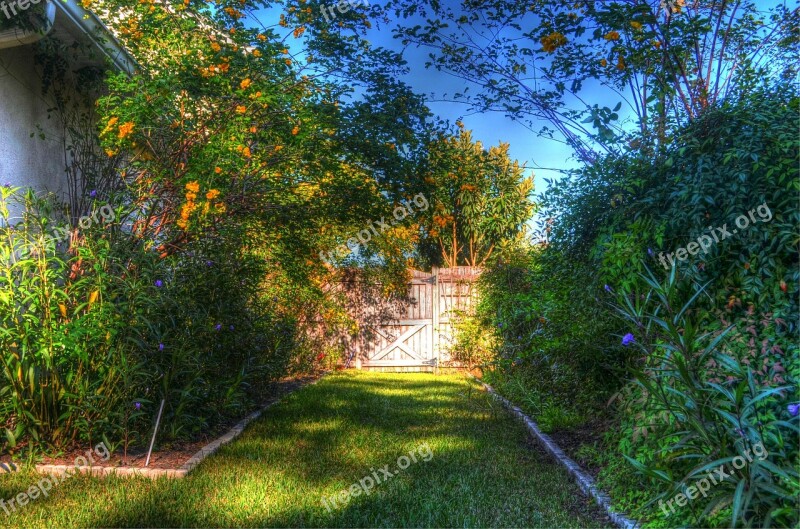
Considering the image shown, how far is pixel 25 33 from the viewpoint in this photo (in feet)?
18.5

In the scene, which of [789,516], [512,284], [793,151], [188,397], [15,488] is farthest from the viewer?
[512,284]

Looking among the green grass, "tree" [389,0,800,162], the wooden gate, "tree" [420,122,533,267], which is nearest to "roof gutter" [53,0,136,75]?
"tree" [389,0,800,162]

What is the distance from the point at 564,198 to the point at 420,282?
25.6 feet

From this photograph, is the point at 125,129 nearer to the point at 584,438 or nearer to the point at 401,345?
the point at 584,438

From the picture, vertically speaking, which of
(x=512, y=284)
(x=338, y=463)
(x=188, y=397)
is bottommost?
(x=338, y=463)

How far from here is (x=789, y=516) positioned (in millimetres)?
2824

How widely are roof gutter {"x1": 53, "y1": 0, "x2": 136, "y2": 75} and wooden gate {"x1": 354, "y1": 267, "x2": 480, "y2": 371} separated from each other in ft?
24.9

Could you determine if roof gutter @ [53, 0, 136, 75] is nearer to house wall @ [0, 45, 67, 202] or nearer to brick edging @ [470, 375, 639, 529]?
house wall @ [0, 45, 67, 202]

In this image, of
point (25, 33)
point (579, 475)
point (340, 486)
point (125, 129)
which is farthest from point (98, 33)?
point (579, 475)

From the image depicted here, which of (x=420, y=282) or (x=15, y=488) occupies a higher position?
(x=420, y=282)

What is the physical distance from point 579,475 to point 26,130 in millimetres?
6237

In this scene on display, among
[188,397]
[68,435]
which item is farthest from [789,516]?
[68,435]

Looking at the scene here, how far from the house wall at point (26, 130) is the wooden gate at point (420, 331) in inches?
302

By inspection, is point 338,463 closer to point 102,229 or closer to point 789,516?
point 102,229
